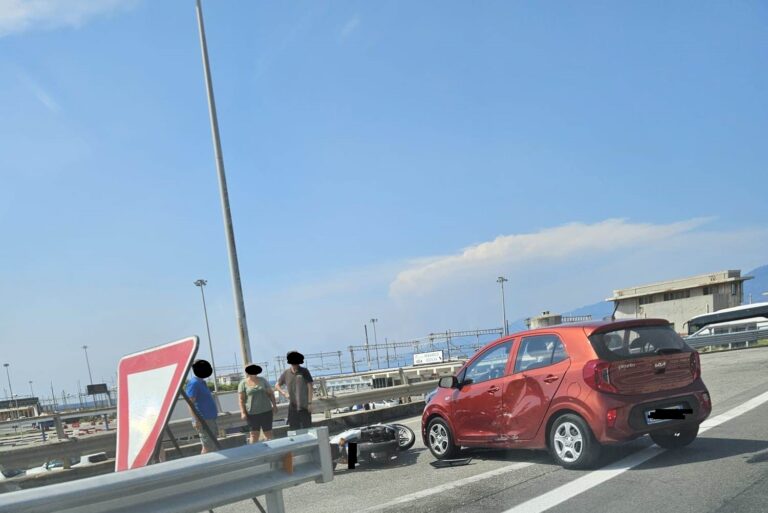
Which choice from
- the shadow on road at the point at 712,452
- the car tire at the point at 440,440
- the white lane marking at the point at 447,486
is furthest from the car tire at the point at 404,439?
the shadow on road at the point at 712,452

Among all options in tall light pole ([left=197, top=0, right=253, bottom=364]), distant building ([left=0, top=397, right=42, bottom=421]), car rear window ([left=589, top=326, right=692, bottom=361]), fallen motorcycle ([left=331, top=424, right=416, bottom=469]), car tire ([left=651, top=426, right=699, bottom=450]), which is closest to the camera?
car rear window ([left=589, top=326, right=692, bottom=361])

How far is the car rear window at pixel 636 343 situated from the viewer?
6773mm

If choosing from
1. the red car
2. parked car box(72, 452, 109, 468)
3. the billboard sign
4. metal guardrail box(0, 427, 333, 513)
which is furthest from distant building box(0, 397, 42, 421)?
metal guardrail box(0, 427, 333, 513)

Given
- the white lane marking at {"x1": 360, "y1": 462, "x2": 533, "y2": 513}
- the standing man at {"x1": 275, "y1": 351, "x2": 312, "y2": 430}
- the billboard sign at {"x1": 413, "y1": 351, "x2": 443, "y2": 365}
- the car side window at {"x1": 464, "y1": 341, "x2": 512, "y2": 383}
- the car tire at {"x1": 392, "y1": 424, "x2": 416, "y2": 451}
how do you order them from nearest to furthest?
the white lane marking at {"x1": 360, "y1": 462, "x2": 533, "y2": 513}, the car side window at {"x1": 464, "y1": 341, "x2": 512, "y2": 383}, the standing man at {"x1": 275, "y1": 351, "x2": 312, "y2": 430}, the car tire at {"x1": 392, "y1": 424, "x2": 416, "y2": 451}, the billboard sign at {"x1": 413, "y1": 351, "x2": 443, "y2": 365}

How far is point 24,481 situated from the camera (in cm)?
902

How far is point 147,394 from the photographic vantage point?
3.82m

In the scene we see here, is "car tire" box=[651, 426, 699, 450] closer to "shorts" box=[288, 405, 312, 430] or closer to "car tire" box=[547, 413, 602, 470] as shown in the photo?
"car tire" box=[547, 413, 602, 470]

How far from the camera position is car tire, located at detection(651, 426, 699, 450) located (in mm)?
7301

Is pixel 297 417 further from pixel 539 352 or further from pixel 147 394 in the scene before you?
pixel 147 394

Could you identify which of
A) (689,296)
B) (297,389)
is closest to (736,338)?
(297,389)

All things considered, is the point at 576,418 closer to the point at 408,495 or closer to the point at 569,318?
the point at 408,495

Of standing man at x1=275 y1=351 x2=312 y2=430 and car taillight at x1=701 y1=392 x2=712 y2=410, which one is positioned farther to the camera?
standing man at x1=275 y1=351 x2=312 y2=430

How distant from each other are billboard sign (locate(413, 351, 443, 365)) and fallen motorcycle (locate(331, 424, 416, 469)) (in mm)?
49194

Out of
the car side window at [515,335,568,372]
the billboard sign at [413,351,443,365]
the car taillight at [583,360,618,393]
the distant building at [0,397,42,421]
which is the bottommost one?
the billboard sign at [413,351,443,365]
